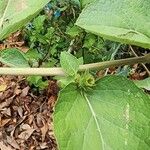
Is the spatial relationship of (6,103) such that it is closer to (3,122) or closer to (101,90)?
(3,122)

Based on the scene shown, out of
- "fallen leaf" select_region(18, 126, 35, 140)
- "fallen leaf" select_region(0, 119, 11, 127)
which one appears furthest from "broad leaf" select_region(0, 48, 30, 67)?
"fallen leaf" select_region(0, 119, 11, 127)

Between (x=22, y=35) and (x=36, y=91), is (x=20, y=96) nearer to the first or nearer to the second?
(x=36, y=91)

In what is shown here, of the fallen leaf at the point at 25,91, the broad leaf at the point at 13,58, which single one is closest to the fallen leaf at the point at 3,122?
the fallen leaf at the point at 25,91

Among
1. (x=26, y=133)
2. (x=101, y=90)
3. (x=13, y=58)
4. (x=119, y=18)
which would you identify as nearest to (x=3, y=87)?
(x=26, y=133)

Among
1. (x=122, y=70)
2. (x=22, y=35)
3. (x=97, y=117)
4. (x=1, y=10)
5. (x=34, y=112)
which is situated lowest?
(x=34, y=112)

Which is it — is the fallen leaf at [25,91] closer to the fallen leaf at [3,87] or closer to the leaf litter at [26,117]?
the leaf litter at [26,117]

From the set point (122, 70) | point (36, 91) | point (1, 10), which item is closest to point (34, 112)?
point (36, 91)
